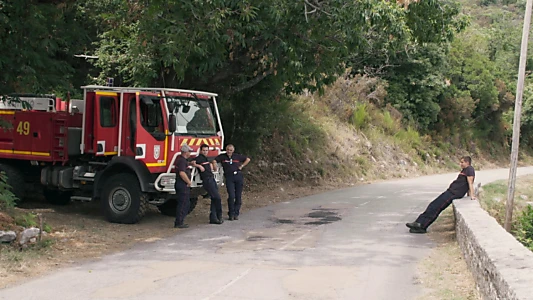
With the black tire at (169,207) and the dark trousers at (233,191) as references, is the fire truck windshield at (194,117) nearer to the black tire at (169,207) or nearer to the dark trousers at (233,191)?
the dark trousers at (233,191)

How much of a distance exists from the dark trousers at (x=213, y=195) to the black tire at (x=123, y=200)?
53.0 inches

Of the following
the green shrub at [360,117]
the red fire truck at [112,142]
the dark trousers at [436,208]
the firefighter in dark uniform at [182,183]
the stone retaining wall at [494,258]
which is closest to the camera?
the stone retaining wall at [494,258]

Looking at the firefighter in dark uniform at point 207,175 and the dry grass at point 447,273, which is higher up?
the firefighter in dark uniform at point 207,175

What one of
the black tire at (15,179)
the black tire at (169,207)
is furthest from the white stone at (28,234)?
the black tire at (15,179)

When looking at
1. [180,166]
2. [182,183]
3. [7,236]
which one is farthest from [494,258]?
[182,183]

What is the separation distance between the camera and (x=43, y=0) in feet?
46.0

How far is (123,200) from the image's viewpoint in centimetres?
1367

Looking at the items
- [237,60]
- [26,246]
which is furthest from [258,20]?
[26,246]

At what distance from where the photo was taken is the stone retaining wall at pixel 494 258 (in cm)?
602

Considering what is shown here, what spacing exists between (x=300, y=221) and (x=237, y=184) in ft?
5.45

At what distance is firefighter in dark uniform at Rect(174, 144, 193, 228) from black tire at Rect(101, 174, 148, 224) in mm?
805

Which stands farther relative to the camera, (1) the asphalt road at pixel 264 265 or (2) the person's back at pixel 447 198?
(2) the person's back at pixel 447 198

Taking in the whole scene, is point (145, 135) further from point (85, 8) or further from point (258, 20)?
point (85, 8)

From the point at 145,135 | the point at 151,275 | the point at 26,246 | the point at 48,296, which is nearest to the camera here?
the point at 48,296
